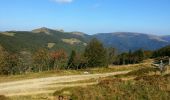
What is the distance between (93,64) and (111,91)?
115290mm

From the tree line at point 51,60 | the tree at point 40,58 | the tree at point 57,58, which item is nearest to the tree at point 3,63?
the tree line at point 51,60

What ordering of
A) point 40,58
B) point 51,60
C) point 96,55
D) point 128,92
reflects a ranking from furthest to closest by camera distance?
point 51,60, point 40,58, point 96,55, point 128,92

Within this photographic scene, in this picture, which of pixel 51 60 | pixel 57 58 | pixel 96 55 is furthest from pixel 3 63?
pixel 96 55

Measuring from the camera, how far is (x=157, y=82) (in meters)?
21.8

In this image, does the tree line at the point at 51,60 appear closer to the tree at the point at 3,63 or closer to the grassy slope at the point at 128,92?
the tree at the point at 3,63

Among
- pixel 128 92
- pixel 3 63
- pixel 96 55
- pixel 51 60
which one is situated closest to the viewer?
pixel 128 92

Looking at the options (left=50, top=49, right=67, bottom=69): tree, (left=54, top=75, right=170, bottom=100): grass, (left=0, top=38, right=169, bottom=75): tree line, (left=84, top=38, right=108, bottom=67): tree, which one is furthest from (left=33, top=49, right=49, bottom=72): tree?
(left=54, top=75, right=170, bottom=100): grass

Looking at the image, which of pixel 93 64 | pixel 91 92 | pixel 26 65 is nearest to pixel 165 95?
pixel 91 92

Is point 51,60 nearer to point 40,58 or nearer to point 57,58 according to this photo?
point 57,58

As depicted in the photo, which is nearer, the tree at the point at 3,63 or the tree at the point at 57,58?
the tree at the point at 3,63

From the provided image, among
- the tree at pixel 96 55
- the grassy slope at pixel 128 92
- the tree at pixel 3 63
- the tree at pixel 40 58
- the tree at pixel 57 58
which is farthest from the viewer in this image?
the tree at pixel 57 58

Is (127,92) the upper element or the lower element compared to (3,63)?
upper

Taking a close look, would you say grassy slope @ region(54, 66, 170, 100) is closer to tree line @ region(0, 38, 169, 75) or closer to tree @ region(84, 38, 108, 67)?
tree line @ region(0, 38, 169, 75)

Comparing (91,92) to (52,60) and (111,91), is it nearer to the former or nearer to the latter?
(111,91)
